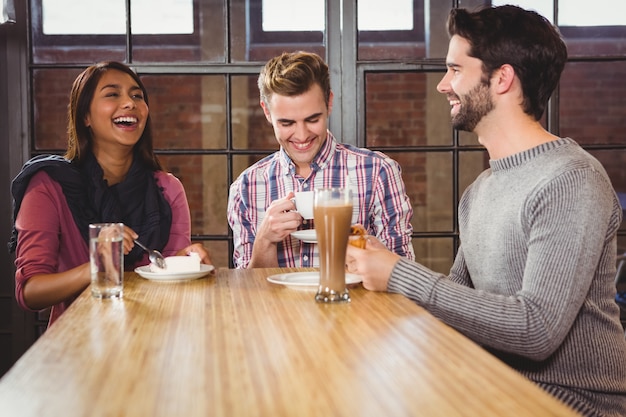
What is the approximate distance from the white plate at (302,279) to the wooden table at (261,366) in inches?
6.2

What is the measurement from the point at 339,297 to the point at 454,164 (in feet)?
7.37

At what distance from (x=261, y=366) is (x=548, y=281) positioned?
628 millimetres

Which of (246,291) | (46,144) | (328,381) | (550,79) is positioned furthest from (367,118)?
(328,381)

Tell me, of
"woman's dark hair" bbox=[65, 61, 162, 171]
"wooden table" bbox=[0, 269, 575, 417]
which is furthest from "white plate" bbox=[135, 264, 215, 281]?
"woman's dark hair" bbox=[65, 61, 162, 171]


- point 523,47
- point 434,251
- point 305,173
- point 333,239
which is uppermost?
point 523,47

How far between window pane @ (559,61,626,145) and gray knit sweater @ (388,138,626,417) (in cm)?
199

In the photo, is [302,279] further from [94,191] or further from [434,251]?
[434,251]

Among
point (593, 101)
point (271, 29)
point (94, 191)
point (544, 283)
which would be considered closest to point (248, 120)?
point (271, 29)

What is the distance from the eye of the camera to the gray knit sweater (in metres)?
1.32

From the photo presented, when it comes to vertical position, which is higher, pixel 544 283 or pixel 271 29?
pixel 271 29

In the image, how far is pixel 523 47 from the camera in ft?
5.45

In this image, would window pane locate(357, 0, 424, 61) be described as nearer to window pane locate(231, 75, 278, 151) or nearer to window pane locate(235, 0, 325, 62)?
window pane locate(235, 0, 325, 62)

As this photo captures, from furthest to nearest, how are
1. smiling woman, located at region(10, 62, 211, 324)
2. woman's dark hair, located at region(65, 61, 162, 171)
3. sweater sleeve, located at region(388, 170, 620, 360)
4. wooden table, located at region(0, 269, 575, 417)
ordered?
woman's dark hair, located at region(65, 61, 162, 171)
smiling woman, located at region(10, 62, 211, 324)
sweater sleeve, located at region(388, 170, 620, 360)
wooden table, located at region(0, 269, 575, 417)

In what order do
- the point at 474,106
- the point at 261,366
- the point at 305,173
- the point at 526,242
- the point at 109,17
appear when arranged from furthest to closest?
the point at 109,17 → the point at 305,173 → the point at 474,106 → the point at 526,242 → the point at 261,366
